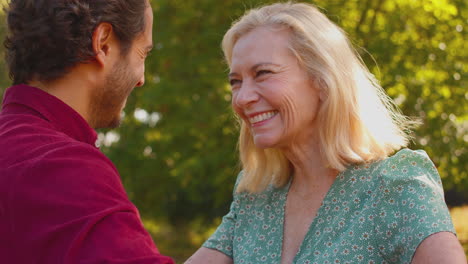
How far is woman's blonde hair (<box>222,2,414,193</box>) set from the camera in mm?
2609

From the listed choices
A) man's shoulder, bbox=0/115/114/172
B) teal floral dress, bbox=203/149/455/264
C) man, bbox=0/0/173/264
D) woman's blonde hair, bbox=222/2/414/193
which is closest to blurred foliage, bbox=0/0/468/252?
woman's blonde hair, bbox=222/2/414/193

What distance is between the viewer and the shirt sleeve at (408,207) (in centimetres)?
221

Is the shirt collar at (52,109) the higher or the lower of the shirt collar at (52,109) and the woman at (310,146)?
the higher

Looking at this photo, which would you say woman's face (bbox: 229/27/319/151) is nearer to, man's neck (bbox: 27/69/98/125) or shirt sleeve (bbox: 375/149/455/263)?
shirt sleeve (bbox: 375/149/455/263)

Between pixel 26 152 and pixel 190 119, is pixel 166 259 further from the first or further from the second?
pixel 190 119

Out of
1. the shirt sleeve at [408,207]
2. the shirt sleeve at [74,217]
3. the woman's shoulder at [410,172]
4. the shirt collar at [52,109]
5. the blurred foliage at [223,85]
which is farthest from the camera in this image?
the blurred foliage at [223,85]

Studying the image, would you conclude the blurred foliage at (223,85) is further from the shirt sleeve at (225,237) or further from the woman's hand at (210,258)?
the woman's hand at (210,258)

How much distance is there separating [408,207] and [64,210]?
1356 millimetres

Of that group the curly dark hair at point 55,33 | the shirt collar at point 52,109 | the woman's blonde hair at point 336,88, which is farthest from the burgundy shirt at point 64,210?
the woman's blonde hair at point 336,88

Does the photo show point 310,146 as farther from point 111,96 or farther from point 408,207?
point 111,96

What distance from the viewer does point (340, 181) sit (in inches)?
103

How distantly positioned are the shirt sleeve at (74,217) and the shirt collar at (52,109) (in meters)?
0.21

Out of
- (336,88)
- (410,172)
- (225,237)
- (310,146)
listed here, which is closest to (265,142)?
(310,146)

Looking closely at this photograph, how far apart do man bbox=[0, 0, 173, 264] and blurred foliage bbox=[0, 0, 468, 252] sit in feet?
15.5
